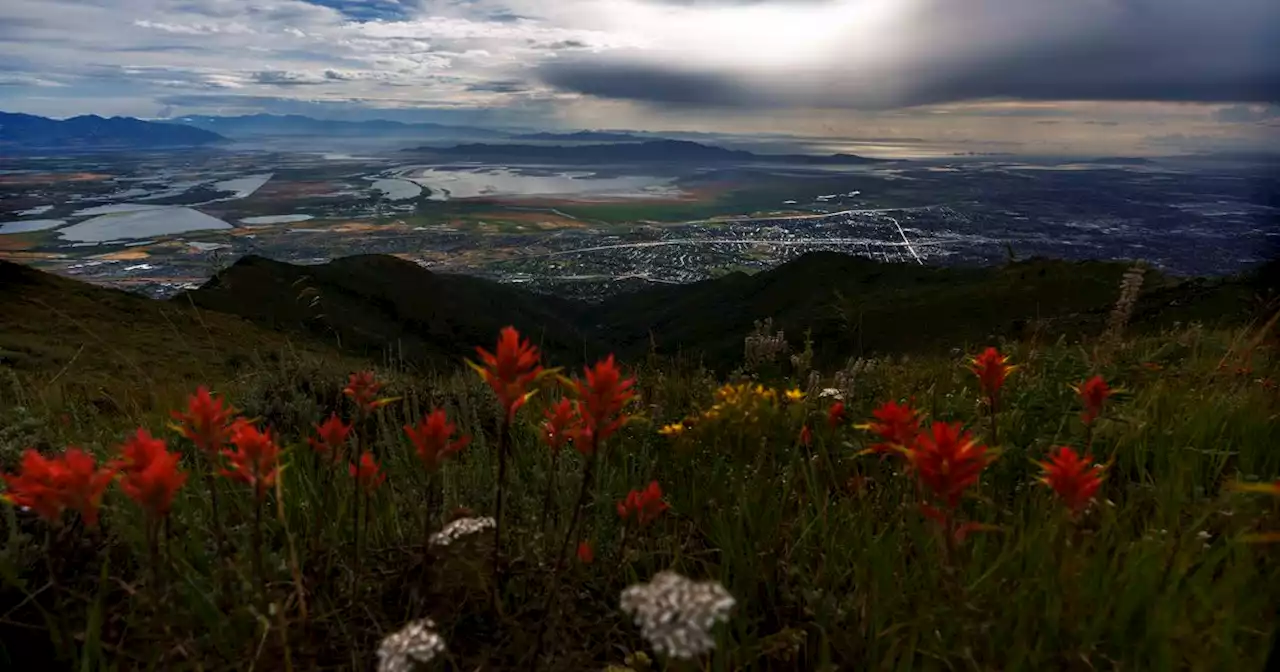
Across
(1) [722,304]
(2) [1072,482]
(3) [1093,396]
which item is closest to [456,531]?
(2) [1072,482]

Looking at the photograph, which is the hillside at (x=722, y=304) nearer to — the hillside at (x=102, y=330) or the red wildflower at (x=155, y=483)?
the hillside at (x=102, y=330)

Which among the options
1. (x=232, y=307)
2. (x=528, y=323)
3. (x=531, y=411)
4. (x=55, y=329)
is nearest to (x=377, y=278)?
(x=528, y=323)

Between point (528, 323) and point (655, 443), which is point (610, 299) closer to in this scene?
point (528, 323)

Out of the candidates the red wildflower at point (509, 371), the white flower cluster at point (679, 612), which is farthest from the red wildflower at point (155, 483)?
the white flower cluster at point (679, 612)

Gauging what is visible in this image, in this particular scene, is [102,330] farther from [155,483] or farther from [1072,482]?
[1072,482]

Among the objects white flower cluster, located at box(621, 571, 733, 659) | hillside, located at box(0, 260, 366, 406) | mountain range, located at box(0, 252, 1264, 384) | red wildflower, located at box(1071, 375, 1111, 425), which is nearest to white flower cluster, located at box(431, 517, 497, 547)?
white flower cluster, located at box(621, 571, 733, 659)

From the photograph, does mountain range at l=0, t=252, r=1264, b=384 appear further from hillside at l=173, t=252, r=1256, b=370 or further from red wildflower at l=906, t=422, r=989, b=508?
red wildflower at l=906, t=422, r=989, b=508
